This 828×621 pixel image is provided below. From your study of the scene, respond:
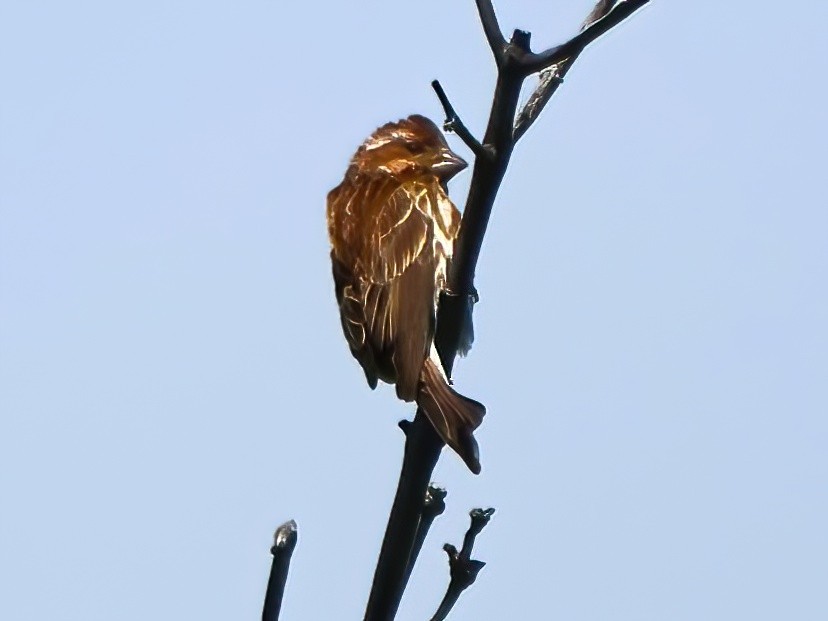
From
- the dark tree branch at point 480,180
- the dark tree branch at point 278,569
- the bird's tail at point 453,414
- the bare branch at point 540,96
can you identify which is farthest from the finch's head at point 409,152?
the dark tree branch at point 278,569

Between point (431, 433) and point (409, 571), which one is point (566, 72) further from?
point (409, 571)

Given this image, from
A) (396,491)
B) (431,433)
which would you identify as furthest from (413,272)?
(396,491)

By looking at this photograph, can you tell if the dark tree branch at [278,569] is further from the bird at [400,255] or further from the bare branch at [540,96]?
the bare branch at [540,96]

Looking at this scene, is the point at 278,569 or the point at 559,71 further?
the point at 559,71

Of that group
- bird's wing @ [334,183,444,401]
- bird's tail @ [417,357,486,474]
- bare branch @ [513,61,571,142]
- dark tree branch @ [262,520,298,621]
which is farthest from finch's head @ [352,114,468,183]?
dark tree branch @ [262,520,298,621]

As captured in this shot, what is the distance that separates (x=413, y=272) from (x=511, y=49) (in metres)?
2.01

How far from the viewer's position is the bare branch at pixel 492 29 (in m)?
3.45

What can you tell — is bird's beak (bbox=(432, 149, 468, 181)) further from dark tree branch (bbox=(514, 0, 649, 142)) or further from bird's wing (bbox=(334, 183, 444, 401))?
dark tree branch (bbox=(514, 0, 649, 142))

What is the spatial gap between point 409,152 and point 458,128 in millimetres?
3158

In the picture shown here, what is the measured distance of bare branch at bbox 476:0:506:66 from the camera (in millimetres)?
3445

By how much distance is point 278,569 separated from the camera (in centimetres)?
305

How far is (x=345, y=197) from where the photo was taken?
6359mm

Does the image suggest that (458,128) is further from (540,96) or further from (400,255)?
(400,255)

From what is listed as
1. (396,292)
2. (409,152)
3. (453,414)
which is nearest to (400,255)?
(396,292)
